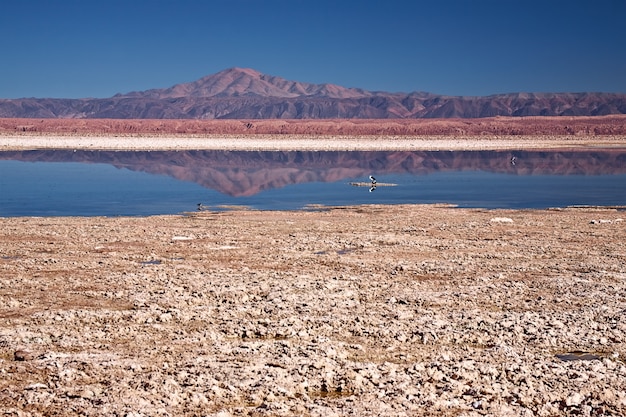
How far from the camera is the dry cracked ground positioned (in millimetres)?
6957

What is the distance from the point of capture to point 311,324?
921 centimetres

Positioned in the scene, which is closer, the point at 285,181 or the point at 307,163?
the point at 285,181

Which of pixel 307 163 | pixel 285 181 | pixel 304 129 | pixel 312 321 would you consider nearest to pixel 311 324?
pixel 312 321

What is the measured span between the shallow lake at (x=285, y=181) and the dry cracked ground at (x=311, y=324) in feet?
29.7

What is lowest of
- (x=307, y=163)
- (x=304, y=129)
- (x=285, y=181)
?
(x=285, y=181)

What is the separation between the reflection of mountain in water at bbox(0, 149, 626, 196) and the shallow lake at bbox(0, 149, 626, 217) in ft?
0.19

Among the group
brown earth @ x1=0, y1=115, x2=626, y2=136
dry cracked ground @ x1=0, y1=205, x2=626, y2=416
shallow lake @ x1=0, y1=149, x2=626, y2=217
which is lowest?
dry cracked ground @ x1=0, y1=205, x2=626, y2=416

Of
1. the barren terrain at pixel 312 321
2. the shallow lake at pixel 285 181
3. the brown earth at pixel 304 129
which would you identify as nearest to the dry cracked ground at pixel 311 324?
the barren terrain at pixel 312 321

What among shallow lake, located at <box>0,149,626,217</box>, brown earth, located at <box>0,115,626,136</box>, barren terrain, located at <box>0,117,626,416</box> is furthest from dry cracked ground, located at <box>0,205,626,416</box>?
brown earth, located at <box>0,115,626,136</box>

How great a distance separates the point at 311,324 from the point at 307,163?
38872mm

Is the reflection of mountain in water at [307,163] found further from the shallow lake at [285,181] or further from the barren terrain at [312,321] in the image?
the barren terrain at [312,321]

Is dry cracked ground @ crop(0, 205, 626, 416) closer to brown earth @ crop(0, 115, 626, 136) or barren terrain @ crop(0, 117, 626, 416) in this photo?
barren terrain @ crop(0, 117, 626, 416)

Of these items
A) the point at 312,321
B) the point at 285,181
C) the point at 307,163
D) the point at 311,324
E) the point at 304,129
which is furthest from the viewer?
the point at 304,129

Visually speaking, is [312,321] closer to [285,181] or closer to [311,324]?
[311,324]
